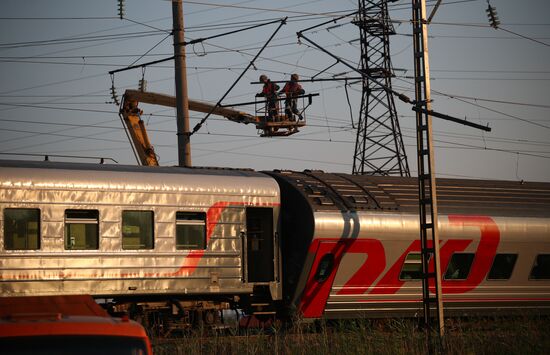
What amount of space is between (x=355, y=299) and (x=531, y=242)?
213 inches

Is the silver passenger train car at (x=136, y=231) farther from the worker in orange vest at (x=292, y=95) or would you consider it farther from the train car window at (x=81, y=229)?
the worker in orange vest at (x=292, y=95)

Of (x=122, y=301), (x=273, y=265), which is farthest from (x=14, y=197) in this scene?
(x=273, y=265)

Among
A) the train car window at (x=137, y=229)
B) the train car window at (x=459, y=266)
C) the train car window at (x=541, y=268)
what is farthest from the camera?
the train car window at (x=541, y=268)

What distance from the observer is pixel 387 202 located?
21562 mm

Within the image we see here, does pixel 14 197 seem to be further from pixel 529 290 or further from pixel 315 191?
pixel 529 290

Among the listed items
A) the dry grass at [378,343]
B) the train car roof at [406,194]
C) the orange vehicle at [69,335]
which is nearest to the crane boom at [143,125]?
the train car roof at [406,194]

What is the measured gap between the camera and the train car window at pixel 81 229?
1739cm

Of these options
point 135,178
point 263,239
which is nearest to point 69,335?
point 135,178

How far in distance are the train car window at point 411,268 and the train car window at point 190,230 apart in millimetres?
5094

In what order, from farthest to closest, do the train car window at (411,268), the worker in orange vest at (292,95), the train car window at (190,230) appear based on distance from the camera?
1. the worker in orange vest at (292,95)
2. the train car window at (411,268)
3. the train car window at (190,230)

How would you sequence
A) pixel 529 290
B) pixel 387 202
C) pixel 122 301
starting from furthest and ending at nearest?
pixel 529 290, pixel 387 202, pixel 122 301

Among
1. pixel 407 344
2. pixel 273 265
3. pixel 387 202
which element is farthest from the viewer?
pixel 387 202

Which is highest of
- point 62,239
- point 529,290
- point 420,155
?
point 420,155

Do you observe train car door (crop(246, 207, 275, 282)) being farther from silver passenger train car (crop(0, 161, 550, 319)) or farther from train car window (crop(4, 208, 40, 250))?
train car window (crop(4, 208, 40, 250))
